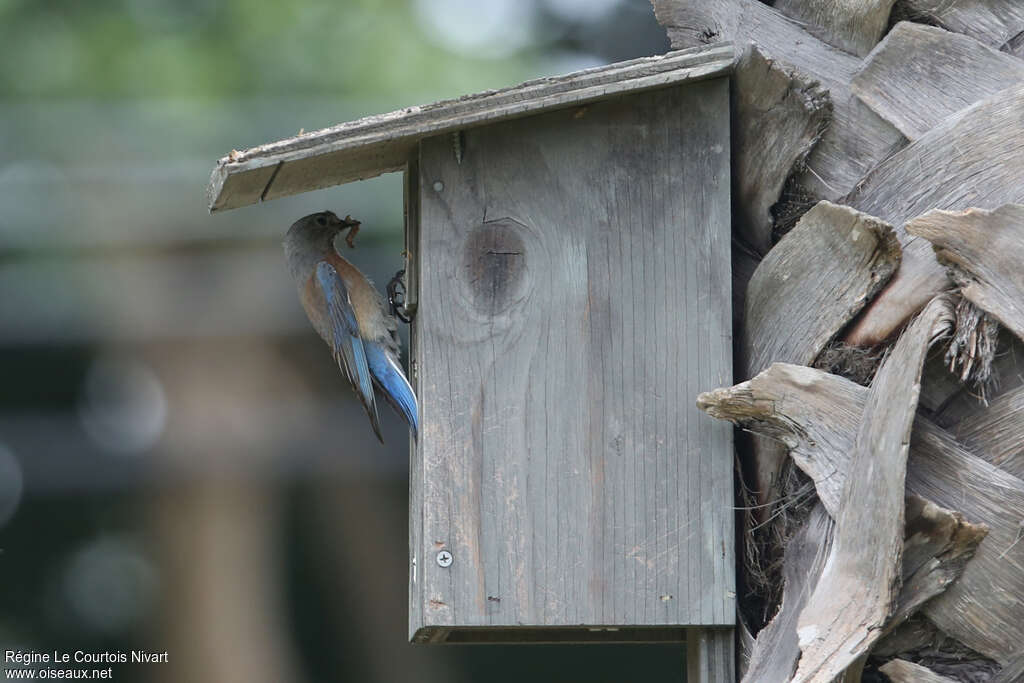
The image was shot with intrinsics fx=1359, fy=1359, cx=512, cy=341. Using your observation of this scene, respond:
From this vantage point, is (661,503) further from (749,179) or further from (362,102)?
(362,102)

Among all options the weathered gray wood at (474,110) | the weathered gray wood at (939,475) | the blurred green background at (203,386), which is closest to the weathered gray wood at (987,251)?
the weathered gray wood at (939,475)

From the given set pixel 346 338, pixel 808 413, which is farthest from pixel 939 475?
pixel 346 338

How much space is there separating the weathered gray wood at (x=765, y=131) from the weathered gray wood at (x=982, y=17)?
22 centimetres

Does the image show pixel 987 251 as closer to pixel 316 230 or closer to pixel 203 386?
pixel 316 230

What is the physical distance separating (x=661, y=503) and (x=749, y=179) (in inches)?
23.9

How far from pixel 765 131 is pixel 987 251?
57 cm

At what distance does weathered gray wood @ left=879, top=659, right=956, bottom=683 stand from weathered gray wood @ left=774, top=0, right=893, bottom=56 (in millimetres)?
1042

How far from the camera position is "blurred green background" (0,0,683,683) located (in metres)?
4.52

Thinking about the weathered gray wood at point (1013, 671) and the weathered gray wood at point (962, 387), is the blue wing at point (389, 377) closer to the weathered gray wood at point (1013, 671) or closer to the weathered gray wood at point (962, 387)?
the weathered gray wood at point (962, 387)

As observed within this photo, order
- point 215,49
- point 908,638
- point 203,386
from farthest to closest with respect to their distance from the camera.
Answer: point 215,49
point 203,386
point 908,638

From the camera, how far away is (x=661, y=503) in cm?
232

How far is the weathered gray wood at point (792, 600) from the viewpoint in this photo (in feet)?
6.82

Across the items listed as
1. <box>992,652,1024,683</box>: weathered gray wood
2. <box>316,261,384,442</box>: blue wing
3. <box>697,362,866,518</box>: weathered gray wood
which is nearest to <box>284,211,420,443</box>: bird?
<box>316,261,384,442</box>: blue wing

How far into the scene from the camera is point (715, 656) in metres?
2.32
